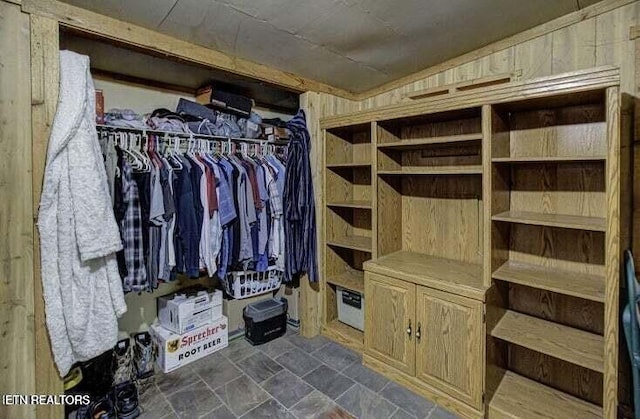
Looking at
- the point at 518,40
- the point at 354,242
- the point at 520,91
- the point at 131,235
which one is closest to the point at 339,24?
the point at 520,91

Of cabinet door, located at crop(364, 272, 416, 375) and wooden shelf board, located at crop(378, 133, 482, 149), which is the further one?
cabinet door, located at crop(364, 272, 416, 375)

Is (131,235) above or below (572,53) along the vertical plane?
below

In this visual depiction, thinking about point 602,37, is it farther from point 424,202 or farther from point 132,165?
point 132,165

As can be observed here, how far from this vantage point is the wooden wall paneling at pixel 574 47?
1917 mm

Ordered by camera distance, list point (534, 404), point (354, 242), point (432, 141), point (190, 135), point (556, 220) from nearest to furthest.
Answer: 1. point (556, 220)
2. point (534, 404)
3. point (432, 141)
4. point (190, 135)
5. point (354, 242)

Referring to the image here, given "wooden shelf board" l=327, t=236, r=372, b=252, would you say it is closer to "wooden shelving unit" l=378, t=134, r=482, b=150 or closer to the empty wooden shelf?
the empty wooden shelf

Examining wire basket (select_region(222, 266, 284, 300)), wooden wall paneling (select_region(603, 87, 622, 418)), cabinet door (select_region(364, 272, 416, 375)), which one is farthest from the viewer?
wire basket (select_region(222, 266, 284, 300))

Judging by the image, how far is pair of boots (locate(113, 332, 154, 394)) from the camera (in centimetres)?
219

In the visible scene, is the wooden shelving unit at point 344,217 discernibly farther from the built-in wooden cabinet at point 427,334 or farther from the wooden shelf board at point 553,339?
the wooden shelf board at point 553,339

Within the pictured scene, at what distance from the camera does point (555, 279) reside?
6.12ft

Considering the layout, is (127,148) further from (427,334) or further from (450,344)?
(450,344)

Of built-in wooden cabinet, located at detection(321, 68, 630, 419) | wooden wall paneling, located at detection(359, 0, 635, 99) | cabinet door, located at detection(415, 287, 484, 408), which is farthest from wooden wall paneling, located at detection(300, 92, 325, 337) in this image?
cabinet door, located at detection(415, 287, 484, 408)

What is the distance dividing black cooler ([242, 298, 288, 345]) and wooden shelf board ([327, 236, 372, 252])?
76 cm

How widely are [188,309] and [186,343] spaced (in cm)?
25
